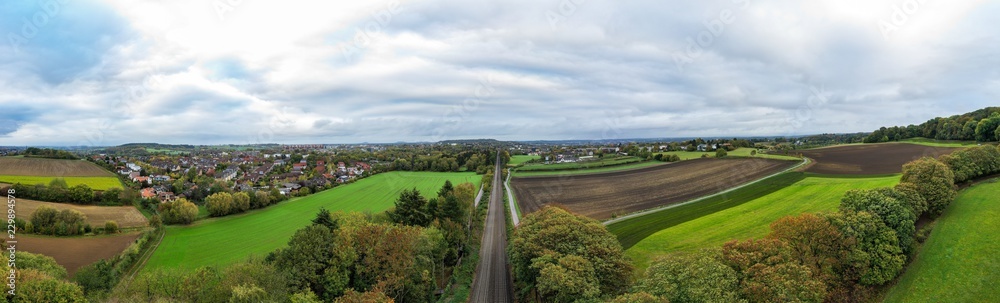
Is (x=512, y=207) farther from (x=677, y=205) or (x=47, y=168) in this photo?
(x=47, y=168)

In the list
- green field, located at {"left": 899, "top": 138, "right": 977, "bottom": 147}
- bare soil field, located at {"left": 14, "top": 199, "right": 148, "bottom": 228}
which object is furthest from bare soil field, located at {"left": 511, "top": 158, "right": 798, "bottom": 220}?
bare soil field, located at {"left": 14, "top": 199, "right": 148, "bottom": 228}

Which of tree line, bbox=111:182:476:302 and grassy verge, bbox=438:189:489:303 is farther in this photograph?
grassy verge, bbox=438:189:489:303

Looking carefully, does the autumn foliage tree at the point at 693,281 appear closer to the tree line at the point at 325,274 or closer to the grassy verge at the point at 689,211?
the tree line at the point at 325,274

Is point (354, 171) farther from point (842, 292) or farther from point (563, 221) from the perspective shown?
point (842, 292)

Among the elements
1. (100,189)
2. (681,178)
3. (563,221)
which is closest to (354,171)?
(100,189)

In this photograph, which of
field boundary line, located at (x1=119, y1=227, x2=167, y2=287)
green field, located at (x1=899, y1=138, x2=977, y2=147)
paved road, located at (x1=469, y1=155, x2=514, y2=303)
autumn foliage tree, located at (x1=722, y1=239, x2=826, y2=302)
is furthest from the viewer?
green field, located at (x1=899, y1=138, x2=977, y2=147)

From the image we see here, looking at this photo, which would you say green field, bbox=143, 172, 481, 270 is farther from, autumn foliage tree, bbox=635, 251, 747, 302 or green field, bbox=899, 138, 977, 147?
green field, bbox=899, 138, 977, 147
